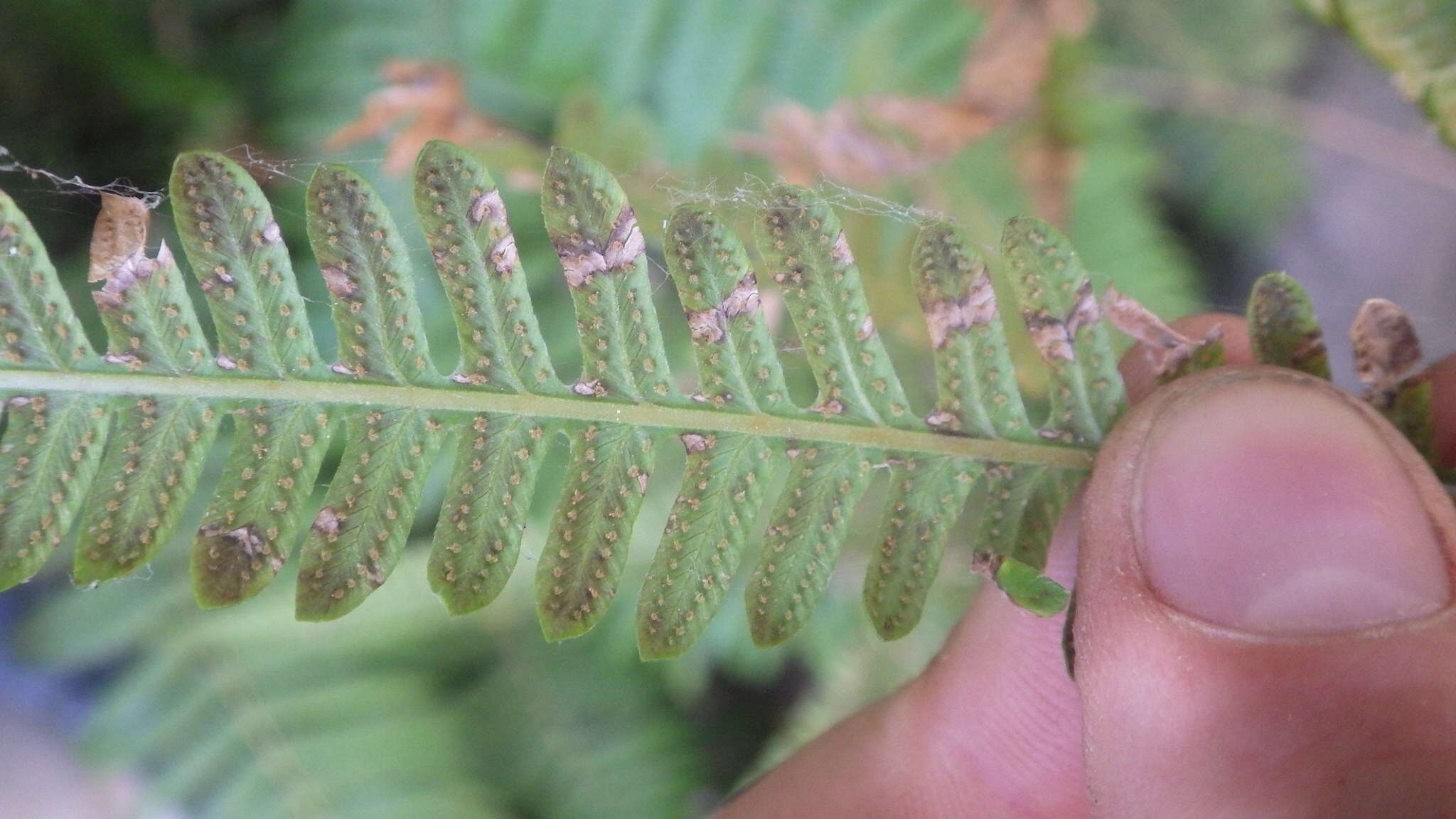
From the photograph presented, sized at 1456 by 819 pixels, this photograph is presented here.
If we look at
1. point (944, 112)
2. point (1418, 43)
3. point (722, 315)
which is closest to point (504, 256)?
point (722, 315)

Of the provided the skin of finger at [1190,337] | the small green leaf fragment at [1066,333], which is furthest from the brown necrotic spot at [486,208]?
the skin of finger at [1190,337]

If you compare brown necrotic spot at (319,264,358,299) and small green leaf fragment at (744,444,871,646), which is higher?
brown necrotic spot at (319,264,358,299)

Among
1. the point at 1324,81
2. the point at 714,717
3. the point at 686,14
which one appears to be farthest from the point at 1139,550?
the point at 1324,81

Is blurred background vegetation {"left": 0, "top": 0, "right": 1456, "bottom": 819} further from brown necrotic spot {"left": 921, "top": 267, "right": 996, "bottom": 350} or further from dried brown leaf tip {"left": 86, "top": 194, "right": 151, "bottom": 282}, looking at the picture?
dried brown leaf tip {"left": 86, "top": 194, "right": 151, "bottom": 282}

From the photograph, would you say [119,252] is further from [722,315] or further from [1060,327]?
[1060,327]

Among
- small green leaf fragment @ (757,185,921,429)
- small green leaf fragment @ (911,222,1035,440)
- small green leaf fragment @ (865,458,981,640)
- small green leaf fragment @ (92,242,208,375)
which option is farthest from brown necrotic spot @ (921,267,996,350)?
small green leaf fragment @ (92,242,208,375)

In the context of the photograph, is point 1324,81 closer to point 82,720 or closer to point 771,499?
point 771,499
